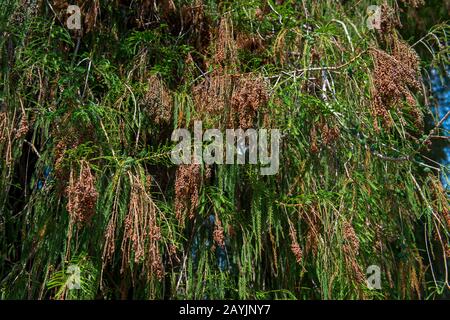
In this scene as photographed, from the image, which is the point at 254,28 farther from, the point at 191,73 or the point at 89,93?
the point at 89,93

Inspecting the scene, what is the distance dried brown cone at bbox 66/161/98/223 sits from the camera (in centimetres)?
174

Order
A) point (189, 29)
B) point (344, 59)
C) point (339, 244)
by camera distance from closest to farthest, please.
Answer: point (339, 244) → point (344, 59) → point (189, 29)

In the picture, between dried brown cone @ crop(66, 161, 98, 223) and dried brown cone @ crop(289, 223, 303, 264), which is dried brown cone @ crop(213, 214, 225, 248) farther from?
dried brown cone @ crop(66, 161, 98, 223)

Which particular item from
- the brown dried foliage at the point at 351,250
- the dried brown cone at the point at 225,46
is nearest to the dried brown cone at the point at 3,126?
the dried brown cone at the point at 225,46

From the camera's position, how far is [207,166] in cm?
195

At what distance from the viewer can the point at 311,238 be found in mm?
1993

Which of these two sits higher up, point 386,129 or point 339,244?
point 386,129

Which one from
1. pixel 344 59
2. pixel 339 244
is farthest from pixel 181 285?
pixel 344 59

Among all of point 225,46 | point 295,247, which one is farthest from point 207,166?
point 225,46

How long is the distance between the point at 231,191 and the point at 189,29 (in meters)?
0.71

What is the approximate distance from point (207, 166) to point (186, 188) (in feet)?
0.35

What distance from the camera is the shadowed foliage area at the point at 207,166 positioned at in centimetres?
191

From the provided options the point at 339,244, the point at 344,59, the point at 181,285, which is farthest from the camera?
the point at 344,59

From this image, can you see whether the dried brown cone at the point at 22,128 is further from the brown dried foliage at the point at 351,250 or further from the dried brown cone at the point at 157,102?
the brown dried foliage at the point at 351,250
